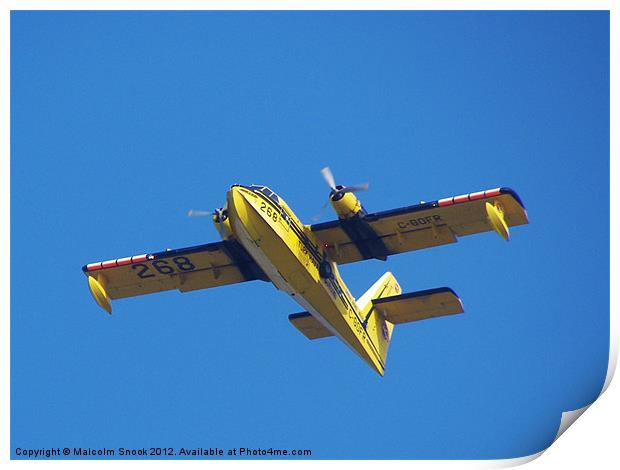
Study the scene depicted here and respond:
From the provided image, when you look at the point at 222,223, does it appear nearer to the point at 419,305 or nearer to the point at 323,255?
the point at 323,255

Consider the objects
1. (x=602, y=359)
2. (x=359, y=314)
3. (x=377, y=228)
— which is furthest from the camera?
(x=359, y=314)

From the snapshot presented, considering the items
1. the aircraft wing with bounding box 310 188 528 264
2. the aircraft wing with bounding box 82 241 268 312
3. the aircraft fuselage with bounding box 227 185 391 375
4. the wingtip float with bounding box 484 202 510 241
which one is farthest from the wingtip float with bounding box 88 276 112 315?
the wingtip float with bounding box 484 202 510 241

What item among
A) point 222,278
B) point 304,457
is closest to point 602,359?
point 304,457

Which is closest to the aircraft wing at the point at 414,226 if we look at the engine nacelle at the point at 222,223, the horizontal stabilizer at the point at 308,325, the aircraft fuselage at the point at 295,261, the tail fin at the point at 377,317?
the aircraft fuselage at the point at 295,261

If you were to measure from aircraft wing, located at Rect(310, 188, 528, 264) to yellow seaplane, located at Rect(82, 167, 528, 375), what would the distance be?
0.06ft

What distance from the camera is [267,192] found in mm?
17203

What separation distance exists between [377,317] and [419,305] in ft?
3.75

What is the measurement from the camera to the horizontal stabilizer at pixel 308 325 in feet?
65.9

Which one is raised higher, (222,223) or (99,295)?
(222,223)

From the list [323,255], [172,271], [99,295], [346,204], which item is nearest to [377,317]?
[323,255]

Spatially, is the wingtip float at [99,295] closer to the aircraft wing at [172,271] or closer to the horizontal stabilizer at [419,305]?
the aircraft wing at [172,271]
